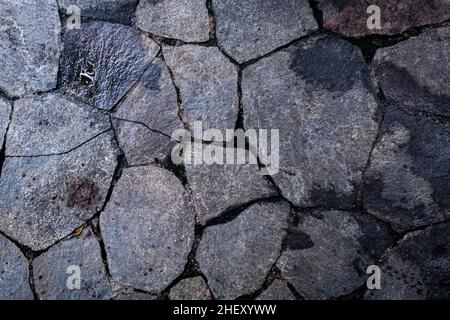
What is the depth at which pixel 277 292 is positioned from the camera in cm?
220

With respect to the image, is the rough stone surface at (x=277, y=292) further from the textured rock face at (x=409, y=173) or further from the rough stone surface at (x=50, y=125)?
the rough stone surface at (x=50, y=125)

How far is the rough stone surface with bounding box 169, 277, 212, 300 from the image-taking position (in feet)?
7.32

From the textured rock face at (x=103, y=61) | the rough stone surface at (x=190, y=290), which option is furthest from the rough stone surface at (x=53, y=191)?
the rough stone surface at (x=190, y=290)

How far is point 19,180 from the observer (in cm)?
239

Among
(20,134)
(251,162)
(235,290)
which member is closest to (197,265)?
(235,290)

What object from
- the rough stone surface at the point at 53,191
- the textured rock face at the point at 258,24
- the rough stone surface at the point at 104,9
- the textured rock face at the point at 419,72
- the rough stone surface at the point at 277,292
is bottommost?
the rough stone surface at the point at 277,292

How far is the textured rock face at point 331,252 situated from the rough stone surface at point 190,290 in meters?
0.44

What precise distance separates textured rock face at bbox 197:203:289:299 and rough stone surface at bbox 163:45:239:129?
54cm

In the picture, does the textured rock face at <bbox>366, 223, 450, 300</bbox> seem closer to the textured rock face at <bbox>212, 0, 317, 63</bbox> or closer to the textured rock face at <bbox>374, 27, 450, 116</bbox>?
the textured rock face at <bbox>374, 27, 450, 116</bbox>

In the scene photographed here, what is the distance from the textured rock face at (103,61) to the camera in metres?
2.47

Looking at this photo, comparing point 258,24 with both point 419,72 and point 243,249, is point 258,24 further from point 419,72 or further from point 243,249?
point 243,249

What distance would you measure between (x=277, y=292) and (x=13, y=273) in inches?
57.0

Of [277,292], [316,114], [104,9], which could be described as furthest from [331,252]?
[104,9]

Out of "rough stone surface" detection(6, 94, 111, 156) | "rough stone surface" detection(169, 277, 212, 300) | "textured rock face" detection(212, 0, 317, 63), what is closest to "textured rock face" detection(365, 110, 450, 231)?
"textured rock face" detection(212, 0, 317, 63)
